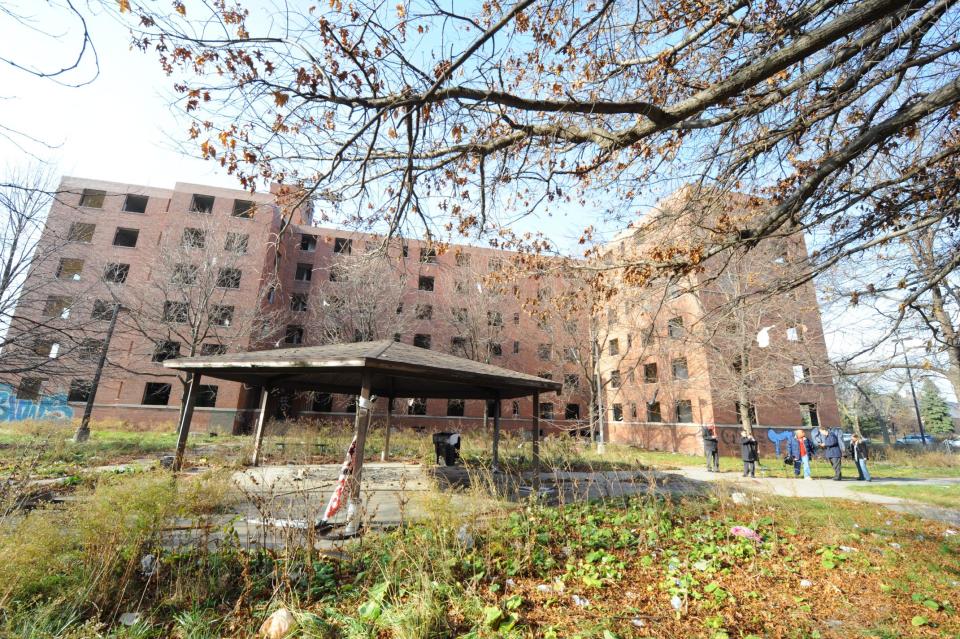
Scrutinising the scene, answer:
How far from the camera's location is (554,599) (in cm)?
403

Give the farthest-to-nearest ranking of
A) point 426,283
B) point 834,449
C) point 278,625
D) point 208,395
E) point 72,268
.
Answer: point 426,283
point 72,268
point 208,395
point 834,449
point 278,625

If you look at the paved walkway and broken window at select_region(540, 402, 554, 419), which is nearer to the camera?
the paved walkway

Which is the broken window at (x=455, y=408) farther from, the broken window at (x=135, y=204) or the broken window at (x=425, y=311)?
the broken window at (x=135, y=204)

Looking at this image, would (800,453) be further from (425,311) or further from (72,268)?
(72,268)

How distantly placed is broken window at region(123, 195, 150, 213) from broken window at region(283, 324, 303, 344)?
45.9 feet

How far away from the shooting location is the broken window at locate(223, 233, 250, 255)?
2477cm

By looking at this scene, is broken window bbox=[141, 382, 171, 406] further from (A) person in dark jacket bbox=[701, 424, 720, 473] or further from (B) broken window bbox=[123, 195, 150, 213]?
(A) person in dark jacket bbox=[701, 424, 720, 473]

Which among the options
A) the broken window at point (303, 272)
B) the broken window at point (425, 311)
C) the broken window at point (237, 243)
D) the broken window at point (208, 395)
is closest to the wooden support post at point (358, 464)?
the broken window at point (237, 243)

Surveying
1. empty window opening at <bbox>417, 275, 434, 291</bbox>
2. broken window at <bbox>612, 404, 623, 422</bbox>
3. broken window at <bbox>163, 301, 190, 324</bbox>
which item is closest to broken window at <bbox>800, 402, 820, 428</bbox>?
broken window at <bbox>612, 404, 623, 422</bbox>

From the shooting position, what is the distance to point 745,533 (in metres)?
6.12

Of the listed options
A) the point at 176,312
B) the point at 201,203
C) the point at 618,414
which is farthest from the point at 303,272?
the point at 618,414

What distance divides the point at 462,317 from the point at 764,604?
2701 cm

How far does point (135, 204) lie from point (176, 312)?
13.7 metres

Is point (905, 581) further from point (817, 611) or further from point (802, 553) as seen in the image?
point (817, 611)
